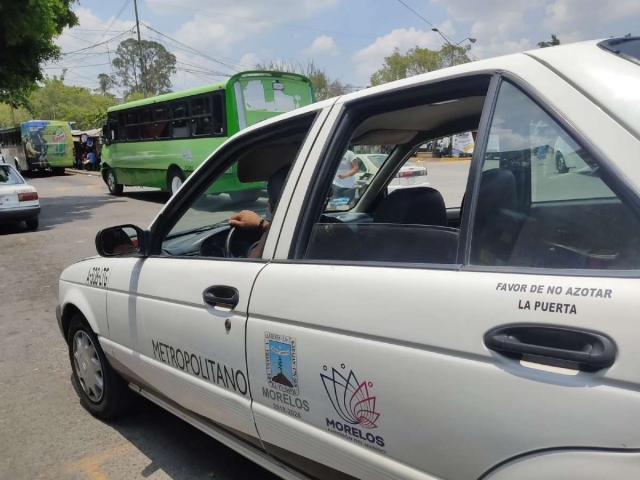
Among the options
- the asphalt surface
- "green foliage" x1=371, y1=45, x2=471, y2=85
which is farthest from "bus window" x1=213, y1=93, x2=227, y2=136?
"green foliage" x1=371, y1=45, x2=471, y2=85

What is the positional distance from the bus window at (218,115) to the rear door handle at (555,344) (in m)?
12.2

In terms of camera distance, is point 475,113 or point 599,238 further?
point 475,113

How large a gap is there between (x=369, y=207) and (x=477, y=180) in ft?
7.22

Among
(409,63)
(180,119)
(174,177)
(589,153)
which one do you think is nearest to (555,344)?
(589,153)

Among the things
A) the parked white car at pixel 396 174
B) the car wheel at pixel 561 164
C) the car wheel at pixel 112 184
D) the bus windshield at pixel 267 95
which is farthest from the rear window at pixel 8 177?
the car wheel at pixel 561 164

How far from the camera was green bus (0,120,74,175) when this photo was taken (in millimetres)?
30969

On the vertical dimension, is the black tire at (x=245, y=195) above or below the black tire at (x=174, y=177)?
above

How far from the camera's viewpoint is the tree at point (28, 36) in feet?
43.0

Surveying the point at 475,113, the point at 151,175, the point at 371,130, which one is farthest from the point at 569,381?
the point at 151,175

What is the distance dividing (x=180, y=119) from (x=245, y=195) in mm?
12194

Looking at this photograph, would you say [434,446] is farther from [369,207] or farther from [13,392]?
[13,392]

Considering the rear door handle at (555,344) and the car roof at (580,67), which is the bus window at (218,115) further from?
the rear door handle at (555,344)

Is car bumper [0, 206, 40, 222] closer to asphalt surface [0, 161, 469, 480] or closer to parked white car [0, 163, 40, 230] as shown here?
parked white car [0, 163, 40, 230]

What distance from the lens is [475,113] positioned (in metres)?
2.70
